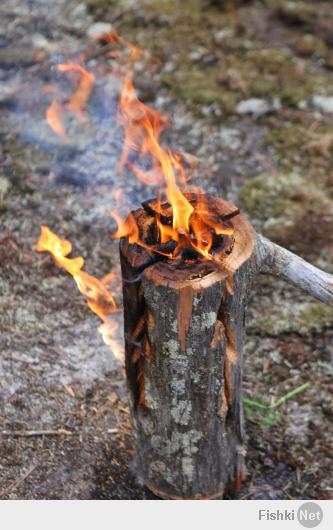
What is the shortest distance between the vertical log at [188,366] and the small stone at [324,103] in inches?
146

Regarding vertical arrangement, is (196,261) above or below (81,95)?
above

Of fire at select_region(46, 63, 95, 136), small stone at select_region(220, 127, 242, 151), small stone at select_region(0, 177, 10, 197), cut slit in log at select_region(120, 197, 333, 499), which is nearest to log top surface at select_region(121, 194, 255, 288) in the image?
cut slit in log at select_region(120, 197, 333, 499)

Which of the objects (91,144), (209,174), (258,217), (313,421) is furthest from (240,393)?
(91,144)

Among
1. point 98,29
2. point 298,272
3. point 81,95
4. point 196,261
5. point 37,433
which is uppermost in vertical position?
point 196,261

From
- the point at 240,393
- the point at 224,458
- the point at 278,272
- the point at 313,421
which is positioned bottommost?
the point at 313,421

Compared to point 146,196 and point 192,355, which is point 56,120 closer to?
point 146,196

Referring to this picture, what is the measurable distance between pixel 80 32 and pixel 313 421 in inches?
189

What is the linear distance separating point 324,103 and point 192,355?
417 cm

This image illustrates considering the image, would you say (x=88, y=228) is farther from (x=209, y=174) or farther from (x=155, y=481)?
(x=155, y=481)

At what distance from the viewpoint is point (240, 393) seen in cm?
321

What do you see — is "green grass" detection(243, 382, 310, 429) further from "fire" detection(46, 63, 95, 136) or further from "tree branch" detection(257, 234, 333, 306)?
"fire" detection(46, 63, 95, 136)

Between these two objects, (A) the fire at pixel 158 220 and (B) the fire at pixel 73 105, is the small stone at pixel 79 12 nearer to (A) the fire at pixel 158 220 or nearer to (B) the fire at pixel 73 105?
(B) the fire at pixel 73 105

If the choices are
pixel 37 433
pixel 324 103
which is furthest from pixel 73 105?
pixel 37 433

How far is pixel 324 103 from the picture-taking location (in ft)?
20.9
